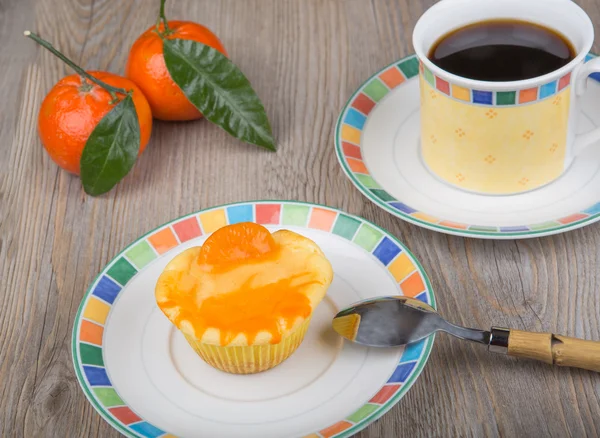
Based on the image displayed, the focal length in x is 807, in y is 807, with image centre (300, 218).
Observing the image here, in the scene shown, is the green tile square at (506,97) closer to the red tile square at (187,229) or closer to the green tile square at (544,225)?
the green tile square at (544,225)

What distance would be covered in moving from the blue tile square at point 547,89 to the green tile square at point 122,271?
542 mm

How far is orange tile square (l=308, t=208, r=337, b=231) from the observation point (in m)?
1.02

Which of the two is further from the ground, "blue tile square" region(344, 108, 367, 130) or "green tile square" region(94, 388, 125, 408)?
"blue tile square" region(344, 108, 367, 130)

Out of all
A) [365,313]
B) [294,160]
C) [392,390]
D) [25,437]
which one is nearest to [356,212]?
[294,160]

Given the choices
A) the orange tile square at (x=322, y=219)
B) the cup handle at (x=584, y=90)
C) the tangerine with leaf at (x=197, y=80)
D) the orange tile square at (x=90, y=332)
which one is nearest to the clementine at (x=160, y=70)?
the tangerine with leaf at (x=197, y=80)

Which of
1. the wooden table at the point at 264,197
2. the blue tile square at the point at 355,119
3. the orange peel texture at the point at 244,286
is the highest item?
the orange peel texture at the point at 244,286

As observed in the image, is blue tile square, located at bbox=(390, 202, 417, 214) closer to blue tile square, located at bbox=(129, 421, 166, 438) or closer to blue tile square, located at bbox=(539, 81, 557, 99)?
blue tile square, located at bbox=(539, 81, 557, 99)

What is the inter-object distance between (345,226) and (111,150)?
14.9 inches

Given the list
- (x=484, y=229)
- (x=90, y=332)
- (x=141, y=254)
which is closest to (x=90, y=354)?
(x=90, y=332)

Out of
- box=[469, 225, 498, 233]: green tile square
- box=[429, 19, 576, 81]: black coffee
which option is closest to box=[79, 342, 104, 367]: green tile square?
box=[469, 225, 498, 233]: green tile square

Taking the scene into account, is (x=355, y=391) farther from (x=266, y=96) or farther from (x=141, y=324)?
(x=266, y=96)

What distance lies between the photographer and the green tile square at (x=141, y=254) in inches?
39.3

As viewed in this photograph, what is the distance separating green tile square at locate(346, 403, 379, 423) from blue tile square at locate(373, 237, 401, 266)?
204mm

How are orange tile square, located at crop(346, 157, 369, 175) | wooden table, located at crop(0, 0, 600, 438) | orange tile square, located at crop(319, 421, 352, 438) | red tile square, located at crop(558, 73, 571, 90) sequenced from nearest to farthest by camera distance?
orange tile square, located at crop(319, 421, 352, 438)
wooden table, located at crop(0, 0, 600, 438)
red tile square, located at crop(558, 73, 571, 90)
orange tile square, located at crop(346, 157, 369, 175)
